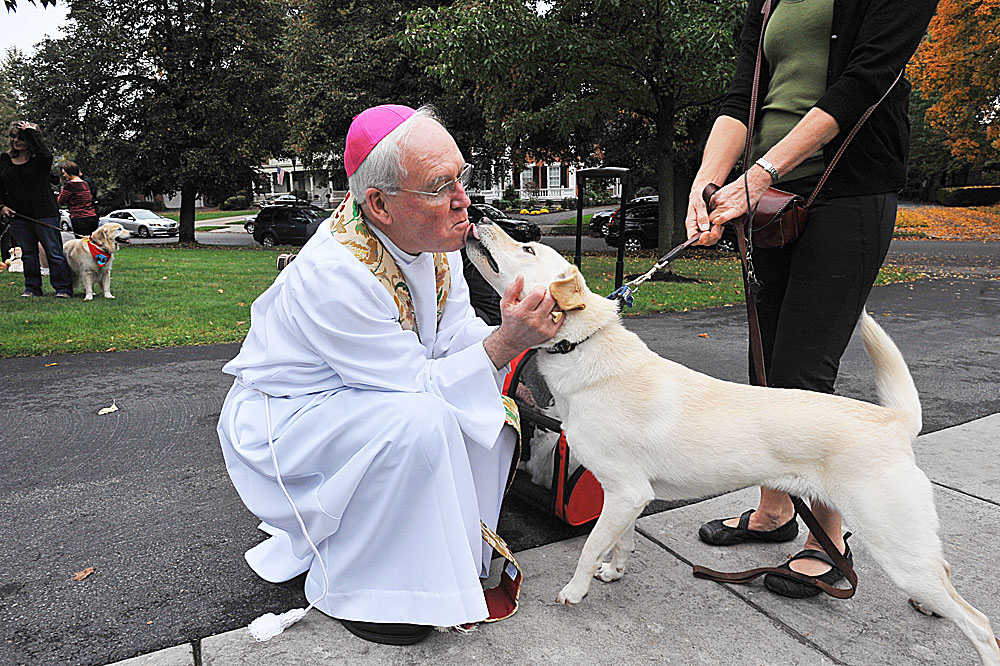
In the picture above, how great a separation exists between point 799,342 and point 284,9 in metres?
27.2

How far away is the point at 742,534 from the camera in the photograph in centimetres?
298

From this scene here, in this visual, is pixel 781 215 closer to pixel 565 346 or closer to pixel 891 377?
pixel 891 377

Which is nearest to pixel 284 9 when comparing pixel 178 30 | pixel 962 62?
pixel 178 30

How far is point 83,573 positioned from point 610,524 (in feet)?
7.07

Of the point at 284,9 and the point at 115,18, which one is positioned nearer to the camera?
the point at 115,18

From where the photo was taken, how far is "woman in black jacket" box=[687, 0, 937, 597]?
2258 millimetres

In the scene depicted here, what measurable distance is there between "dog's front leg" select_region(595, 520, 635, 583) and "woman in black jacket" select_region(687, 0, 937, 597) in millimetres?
555

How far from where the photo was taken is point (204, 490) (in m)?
3.54

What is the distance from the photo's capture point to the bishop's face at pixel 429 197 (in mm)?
2250

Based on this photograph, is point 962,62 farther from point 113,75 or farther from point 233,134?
point 113,75

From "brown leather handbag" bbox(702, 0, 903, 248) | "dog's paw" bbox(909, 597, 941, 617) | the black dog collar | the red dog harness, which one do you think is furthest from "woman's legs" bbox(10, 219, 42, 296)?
"dog's paw" bbox(909, 597, 941, 617)

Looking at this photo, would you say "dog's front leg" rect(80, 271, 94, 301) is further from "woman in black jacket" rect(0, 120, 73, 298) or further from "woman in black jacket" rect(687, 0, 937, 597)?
"woman in black jacket" rect(687, 0, 937, 597)

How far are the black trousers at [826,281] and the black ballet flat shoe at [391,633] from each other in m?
1.67

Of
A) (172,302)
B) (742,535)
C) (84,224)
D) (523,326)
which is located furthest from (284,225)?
(523,326)
